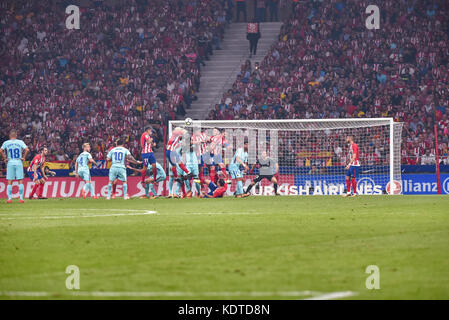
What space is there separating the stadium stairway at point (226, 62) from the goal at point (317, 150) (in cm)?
693

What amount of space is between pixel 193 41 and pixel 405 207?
26.5 meters

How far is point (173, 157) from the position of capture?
28.0 metres

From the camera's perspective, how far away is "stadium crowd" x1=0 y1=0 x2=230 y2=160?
1561 inches

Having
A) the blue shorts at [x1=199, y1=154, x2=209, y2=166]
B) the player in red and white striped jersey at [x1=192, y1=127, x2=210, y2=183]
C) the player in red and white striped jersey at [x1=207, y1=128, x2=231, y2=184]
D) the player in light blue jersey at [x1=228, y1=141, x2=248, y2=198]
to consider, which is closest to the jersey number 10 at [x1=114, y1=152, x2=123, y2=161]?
Answer: the player in red and white striped jersey at [x1=192, y1=127, x2=210, y2=183]

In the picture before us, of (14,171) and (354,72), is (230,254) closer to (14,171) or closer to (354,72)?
(14,171)

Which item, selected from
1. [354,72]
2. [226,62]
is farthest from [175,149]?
[226,62]

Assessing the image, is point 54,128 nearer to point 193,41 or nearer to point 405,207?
point 193,41

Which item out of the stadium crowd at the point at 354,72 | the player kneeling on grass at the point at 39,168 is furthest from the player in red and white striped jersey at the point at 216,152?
the player kneeling on grass at the point at 39,168

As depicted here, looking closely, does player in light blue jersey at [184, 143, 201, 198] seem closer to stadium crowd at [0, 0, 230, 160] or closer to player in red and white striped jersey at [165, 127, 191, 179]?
player in red and white striped jersey at [165, 127, 191, 179]

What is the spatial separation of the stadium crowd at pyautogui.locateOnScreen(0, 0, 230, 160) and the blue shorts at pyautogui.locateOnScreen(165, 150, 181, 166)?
30.0ft

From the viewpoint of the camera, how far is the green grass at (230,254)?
746 centimetres

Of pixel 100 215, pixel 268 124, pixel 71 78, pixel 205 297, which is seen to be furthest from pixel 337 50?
pixel 205 297

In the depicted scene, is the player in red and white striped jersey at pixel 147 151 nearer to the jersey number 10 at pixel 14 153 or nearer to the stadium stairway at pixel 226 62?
the jersey number 10 at pixel 14 153

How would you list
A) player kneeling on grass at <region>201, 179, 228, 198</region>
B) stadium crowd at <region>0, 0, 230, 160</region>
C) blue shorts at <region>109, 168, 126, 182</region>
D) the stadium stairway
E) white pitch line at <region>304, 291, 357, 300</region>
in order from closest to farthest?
white pitch line at <region>304, 291, 357, 300</region> < blue shorts at <region>109, 168, 126, 182</region> < player kneeling on grass at <region>201, 179, 228, 198</region> < stadium crowd at <region>0, 0, 230, 160</region> < the stadium stairway
